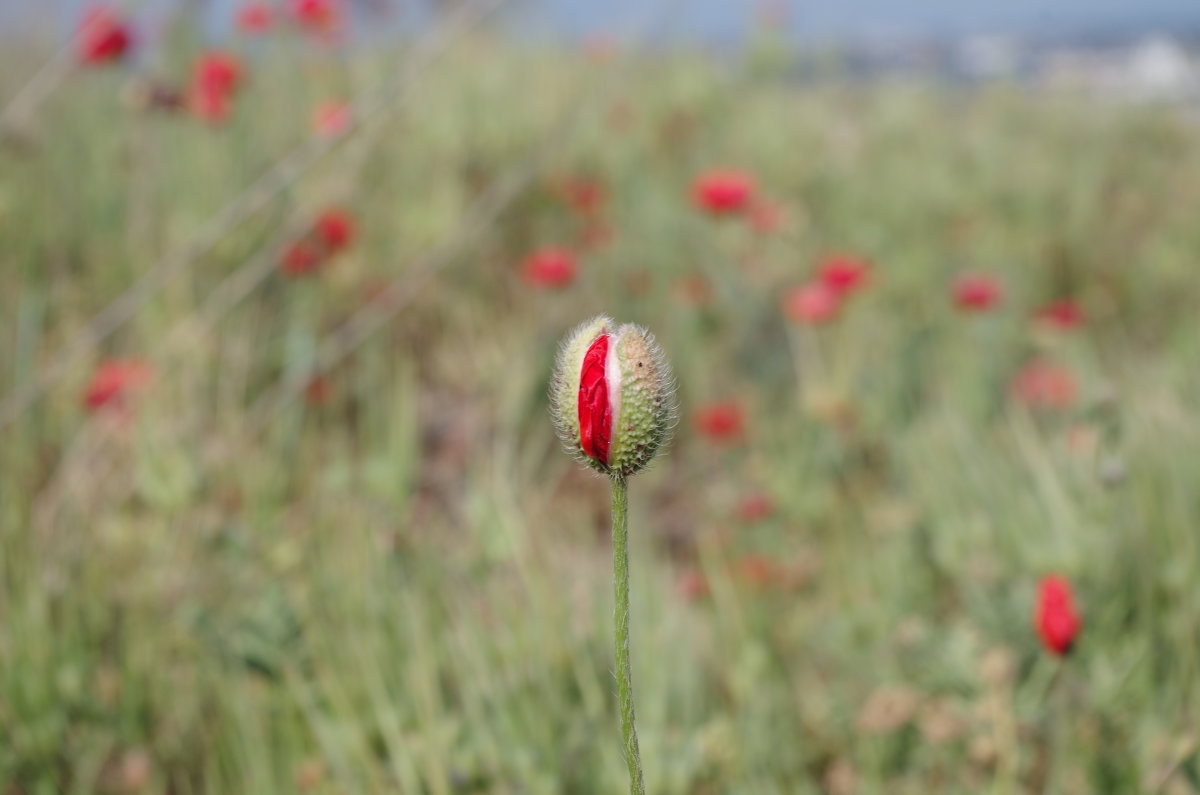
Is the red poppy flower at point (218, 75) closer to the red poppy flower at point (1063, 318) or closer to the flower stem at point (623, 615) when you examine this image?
the red poppy flower at point (1063, 318)

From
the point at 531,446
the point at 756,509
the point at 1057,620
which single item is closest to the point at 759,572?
the point at 756,509

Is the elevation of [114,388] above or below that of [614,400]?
below

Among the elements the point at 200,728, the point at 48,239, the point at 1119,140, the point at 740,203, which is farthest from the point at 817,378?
the point at 1119,140

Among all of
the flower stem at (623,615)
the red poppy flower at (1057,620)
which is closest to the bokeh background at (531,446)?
the red poppy flower at (1057,620)

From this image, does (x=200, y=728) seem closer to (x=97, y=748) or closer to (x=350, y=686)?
(x=97, y=748)

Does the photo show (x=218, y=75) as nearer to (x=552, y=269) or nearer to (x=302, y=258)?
(x=302, y=258)

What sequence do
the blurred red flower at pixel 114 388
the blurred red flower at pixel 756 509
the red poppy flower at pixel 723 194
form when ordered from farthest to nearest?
the red poppy flower at pixel 723 194 → the blurred red flower at pixel 756 509 → the blurred red flower at pixel 114 388

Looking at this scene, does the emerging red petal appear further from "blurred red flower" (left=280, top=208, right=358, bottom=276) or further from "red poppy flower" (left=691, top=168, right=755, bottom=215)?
"red poppy flower" (left=691, top=168, right=755, bottom=215)
